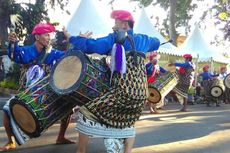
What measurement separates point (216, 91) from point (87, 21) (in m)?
5.38

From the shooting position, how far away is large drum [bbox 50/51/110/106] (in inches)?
157

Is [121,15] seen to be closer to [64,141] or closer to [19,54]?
[19,54]

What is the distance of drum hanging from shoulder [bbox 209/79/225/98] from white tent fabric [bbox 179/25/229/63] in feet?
17.7

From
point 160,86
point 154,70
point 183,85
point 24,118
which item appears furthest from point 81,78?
point 183,85

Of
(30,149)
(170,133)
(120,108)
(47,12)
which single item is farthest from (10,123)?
(47,12)

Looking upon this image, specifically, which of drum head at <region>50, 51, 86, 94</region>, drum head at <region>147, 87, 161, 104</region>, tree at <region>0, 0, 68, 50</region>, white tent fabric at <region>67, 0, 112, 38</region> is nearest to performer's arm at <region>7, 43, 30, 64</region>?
drum head at <region>50, 51, 86, 94</region>

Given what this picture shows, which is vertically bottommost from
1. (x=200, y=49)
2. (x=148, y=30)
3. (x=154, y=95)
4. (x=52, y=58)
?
(x=154, y=95)

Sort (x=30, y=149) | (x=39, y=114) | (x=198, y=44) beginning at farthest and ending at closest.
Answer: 1. (x=198, y=44)
2. (x=30, y=149)
3. (x=39, y=114)

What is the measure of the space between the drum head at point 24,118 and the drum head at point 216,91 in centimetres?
1202

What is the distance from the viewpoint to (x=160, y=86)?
384 inches

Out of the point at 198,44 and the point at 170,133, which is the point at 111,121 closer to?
the point at 170,133

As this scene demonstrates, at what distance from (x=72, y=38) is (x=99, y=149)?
2154 mm

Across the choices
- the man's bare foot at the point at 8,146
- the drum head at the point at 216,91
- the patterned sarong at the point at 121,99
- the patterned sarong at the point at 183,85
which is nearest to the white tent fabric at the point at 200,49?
the drum head at the point at 216,91

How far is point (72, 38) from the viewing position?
162 inches
